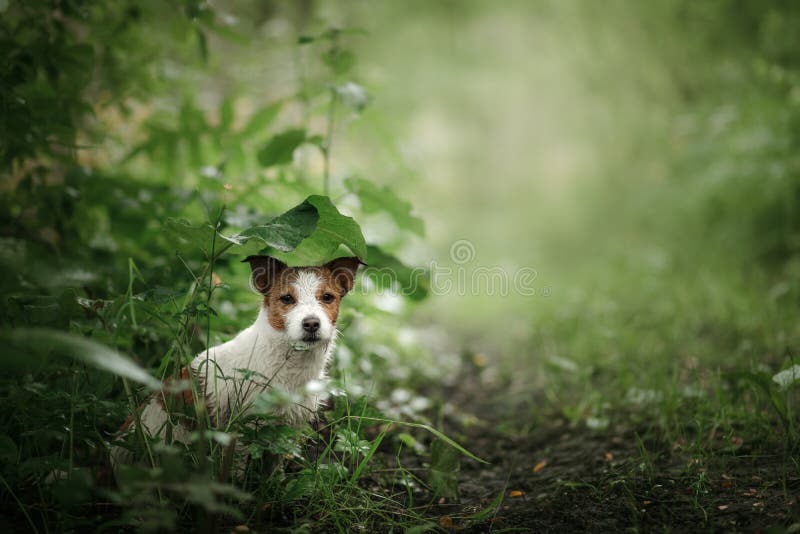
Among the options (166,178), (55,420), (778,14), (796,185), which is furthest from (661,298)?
(55,420)

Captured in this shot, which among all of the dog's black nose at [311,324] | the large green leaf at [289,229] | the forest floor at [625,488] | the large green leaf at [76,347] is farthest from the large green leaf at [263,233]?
the forest floor at [625,488]

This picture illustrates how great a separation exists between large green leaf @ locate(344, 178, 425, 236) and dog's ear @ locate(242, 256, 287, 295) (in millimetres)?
736

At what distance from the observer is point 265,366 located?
218 centimetres

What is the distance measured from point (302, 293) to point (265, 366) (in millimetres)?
336

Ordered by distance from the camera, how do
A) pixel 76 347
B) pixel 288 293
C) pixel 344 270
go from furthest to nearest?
pixel 344 270 → pixel 288 293 → pixel 76 347

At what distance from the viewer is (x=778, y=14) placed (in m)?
4.73

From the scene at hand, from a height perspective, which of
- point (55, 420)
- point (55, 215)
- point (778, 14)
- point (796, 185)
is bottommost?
point (55, 420)

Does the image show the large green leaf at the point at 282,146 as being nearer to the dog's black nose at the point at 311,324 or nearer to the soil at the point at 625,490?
the dog's black nose at the point at 311,324

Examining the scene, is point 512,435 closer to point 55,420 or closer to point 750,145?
point 55,420

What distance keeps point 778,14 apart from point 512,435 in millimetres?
4557

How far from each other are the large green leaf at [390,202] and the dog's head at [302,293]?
1.77 feet

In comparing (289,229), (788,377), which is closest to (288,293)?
(289,229)

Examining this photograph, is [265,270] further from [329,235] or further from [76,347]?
[76,347]

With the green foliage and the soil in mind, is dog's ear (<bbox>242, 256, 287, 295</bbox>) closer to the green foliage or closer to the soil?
the green foliage
